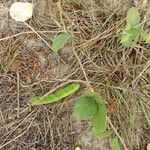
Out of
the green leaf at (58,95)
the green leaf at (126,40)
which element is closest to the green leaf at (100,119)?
the green leaf at (58,95)

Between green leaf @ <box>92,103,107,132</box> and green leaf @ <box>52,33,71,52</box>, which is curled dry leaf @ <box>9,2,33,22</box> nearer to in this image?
green leaf @ <box>52,33,71,52</box>

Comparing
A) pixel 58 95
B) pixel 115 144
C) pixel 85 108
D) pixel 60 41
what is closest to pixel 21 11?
pixel 60 41

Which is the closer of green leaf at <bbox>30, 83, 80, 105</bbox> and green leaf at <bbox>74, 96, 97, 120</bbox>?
green leaf at <bbox>74, 96, 97, 120</bbox>

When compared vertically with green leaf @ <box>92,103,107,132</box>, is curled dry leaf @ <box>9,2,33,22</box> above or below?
above

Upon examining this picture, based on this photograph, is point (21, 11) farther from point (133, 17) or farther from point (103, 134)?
point (103, 134)

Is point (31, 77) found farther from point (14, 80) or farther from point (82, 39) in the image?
point (82, 39)

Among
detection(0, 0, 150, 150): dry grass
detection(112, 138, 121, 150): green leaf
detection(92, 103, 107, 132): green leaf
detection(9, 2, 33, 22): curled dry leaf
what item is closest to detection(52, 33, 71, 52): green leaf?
detection(0, 0, 150, 150): dry grass
